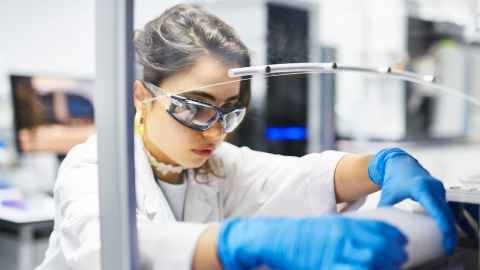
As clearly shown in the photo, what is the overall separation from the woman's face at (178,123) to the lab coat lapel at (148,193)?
27 millimetres

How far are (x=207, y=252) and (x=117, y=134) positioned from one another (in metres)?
0.23

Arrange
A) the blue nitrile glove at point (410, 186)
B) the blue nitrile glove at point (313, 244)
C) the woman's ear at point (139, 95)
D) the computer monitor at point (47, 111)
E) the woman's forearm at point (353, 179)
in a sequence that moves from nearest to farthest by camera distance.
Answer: the blue nitrile glove at point (313, 244) < the blue nitrile glove at point (410, 186) < the woman's ear at point (139, 95) < the woman's forearm at point (353, 179) < the computer monitor at point (47, 111)

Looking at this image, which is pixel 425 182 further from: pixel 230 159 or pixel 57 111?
pixel 57 111

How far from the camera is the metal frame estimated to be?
77cm

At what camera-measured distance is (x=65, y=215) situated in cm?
89

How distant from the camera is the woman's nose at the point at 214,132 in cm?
88

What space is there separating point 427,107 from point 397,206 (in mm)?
4051

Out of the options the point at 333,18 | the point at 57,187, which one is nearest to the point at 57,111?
the point at 333,18

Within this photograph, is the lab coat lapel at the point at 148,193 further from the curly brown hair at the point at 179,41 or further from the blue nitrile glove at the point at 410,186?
the blue nitrile glove at the point at 410,186

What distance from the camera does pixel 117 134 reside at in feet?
2.53

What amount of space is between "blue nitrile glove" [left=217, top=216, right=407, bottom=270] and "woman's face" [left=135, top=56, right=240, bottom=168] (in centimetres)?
25

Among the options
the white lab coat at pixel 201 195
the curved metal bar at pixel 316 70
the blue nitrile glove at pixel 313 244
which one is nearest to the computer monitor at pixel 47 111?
the white lab coat at pixel 201 195

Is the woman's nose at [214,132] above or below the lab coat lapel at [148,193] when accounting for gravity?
above

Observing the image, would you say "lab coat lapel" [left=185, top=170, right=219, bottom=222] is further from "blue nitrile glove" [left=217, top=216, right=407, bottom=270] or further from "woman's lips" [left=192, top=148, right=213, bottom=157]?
"blue nitrile glove" [left=217, top=216, right=407, bottom=270]
